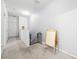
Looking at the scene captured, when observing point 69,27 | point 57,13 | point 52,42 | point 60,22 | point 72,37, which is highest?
point 57,13

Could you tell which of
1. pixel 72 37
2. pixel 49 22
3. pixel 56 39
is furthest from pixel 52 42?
pixel 49 22

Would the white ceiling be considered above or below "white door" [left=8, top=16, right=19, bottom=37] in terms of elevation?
above

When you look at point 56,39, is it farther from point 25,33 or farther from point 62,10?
point 25,33

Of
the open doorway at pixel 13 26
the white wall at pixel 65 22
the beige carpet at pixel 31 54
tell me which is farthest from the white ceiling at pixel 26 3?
the open doorway at pixel 13 26

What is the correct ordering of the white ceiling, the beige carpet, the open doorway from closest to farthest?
the beige carpet < the white ceiling < the open doorway

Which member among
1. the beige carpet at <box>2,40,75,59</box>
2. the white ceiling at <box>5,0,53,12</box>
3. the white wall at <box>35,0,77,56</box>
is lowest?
the beige carpet at <box>2,40,75,59</box>

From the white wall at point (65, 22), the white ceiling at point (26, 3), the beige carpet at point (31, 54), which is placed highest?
the white ceiling at point (26, 3)

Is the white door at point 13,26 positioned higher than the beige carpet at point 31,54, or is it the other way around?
the white door at point 13,26

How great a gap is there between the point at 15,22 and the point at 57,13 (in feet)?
18.2

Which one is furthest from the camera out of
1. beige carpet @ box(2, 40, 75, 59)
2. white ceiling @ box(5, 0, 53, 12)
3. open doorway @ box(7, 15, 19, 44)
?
open doorway @ box(7, 15, 19, 44)

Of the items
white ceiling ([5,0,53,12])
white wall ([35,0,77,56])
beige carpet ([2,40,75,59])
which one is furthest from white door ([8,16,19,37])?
white wall ([35,0,77,56])

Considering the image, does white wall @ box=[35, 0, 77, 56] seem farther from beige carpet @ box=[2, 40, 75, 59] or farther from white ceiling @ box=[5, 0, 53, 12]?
white ceiling @ box=[5, 0, 53, 12]

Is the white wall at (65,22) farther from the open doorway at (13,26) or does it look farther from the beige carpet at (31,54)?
the open doorway at (13,26)

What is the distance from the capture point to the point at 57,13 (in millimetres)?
2621
